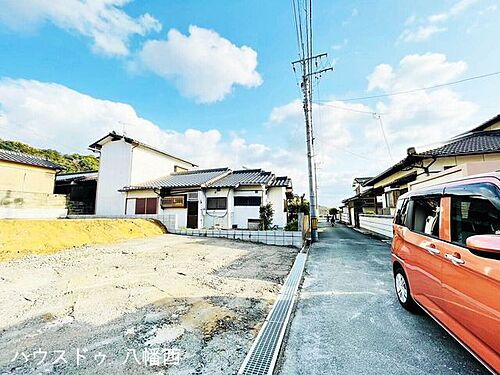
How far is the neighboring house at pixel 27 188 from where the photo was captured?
1229 centimetres

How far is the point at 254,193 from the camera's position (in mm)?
15133

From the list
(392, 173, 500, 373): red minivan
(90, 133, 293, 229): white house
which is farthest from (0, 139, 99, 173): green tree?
(392, 173, 500, 373): red minivan

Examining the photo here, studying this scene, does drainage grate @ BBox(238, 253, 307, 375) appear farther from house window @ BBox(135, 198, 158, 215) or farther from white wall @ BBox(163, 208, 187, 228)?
house window @ BBox(135, 198, 158, 215)

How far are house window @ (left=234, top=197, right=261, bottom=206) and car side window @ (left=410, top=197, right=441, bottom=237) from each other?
11.9m

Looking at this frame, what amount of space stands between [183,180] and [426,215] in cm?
1583

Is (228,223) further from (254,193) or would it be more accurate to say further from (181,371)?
(181,371)

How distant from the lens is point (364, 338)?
2.52 metres

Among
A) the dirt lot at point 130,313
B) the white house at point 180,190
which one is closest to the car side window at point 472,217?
the dirt lot at point 130,313

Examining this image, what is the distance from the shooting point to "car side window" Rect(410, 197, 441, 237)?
257 cm

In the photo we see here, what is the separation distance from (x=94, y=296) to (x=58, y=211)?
14.2 meters

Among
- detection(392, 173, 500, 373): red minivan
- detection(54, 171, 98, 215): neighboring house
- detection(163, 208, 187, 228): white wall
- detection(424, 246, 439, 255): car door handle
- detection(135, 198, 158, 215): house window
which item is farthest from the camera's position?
detection(54, 171, 98, 215): neighboring house

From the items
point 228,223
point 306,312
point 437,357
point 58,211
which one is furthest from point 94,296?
point 58,211

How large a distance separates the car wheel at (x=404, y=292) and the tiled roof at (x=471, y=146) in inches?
295

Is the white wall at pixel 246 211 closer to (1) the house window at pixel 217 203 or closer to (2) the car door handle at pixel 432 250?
(1) the house window at pixel 217 203
